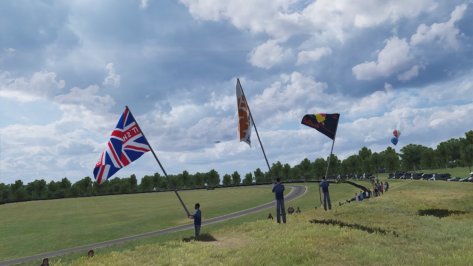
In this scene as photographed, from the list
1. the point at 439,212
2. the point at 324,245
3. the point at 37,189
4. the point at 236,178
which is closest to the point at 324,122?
the point at 439,212

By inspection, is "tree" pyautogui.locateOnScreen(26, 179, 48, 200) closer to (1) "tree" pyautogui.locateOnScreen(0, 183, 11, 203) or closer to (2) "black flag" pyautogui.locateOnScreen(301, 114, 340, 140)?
(1) "tree" pyautogui.locateOnScreen(0, 183, 11, 203)

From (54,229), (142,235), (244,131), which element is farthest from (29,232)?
(244,131)

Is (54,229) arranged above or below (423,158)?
below

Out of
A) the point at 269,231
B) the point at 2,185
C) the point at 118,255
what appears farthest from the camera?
the point at 2,185

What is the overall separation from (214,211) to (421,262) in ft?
165

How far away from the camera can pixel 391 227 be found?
23.3m

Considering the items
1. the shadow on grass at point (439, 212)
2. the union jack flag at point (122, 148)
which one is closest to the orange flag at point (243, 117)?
the union jack flag at point (122, 148)

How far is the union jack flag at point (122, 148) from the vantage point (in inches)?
849

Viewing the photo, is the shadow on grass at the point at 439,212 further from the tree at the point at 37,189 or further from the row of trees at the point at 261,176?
the tree at the point at 37,189

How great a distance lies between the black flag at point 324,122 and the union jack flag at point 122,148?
1188cm

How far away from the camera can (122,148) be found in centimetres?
2219

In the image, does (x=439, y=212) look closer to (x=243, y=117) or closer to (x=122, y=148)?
(x=243, y=117)

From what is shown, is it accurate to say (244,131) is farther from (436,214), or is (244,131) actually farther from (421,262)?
(436,214)

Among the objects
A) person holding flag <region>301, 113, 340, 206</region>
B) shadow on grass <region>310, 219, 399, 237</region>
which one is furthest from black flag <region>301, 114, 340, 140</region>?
shadow on grass <region>310, 219, 399, 237</region>
